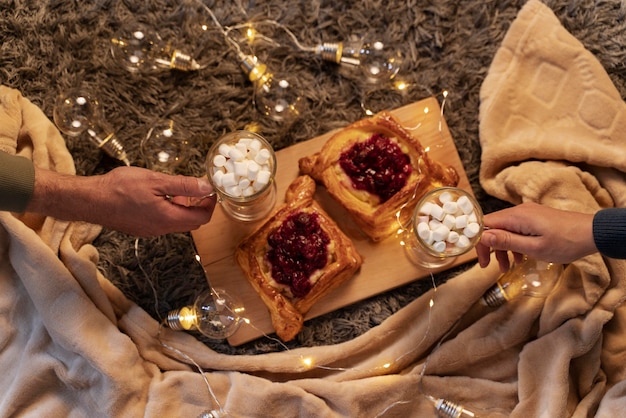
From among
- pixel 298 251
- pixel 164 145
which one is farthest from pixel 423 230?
pixel 164 145

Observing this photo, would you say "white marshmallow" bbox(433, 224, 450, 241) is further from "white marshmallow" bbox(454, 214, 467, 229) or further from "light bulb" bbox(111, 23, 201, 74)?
"light bulb" bbox(111, 23, 201, 74)

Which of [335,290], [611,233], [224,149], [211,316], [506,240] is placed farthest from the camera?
[335,290]

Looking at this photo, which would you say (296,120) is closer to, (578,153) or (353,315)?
(353,315)

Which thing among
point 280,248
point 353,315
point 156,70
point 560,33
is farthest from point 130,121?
point 560,33

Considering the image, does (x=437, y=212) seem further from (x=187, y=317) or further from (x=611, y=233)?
(x=187, y=317)

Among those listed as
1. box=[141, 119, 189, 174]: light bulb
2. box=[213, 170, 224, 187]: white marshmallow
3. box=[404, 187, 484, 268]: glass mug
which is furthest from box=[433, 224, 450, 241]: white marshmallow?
box=[141, 119, 189, 174]: light bulb

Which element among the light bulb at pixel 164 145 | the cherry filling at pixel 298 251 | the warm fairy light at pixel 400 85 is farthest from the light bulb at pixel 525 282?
the light bulb at pixel 164 145

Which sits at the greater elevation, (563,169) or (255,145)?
(255,145)
